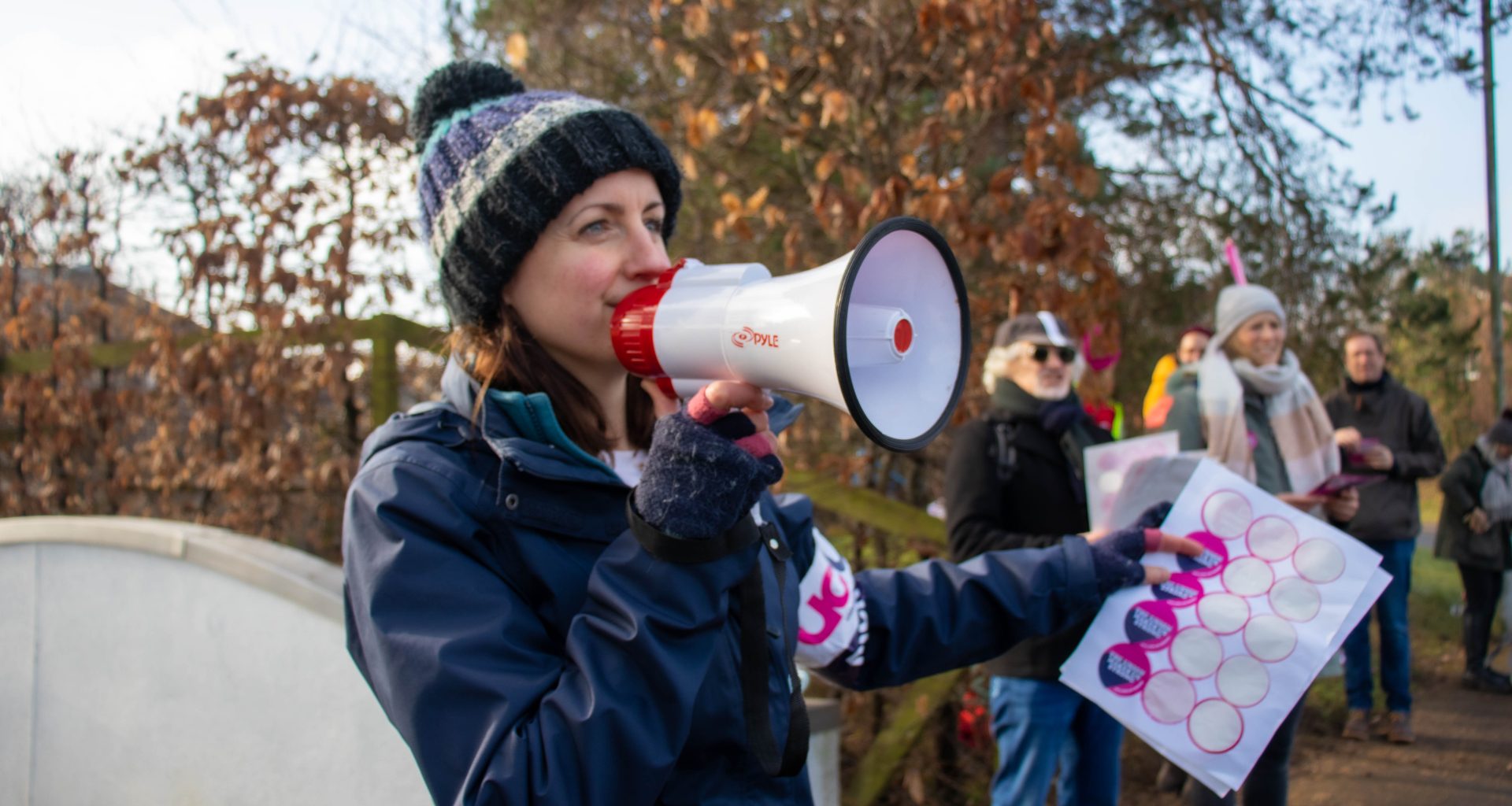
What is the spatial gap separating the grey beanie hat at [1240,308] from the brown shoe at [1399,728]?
6.94ft

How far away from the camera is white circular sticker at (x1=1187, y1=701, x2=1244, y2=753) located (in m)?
1.72

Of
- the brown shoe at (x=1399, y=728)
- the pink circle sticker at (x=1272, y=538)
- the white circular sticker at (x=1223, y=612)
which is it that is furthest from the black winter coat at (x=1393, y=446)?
the white circular sticker at (x=1223, y=612)

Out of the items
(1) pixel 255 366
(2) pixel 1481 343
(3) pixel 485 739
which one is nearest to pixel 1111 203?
(1) pixel 255 366

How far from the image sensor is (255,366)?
4.18 m

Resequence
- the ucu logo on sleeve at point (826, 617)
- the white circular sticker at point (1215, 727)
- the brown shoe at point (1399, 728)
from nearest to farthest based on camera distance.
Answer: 1. the ucu logo on sleeve at point (826, 617)
2. the white circular sticker at point (1215, 727)
3. the brown shoe at point (1399, 728)

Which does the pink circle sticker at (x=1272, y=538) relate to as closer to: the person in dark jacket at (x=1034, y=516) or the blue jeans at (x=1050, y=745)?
the person in dark jacket at (x=1034, y=516)

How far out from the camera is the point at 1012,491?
288 cm

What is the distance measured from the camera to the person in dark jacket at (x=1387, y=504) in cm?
435

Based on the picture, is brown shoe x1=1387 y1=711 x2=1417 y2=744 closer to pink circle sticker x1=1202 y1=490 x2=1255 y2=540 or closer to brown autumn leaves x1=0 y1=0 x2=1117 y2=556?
brown autumn leaves x1=0 y1=0 x2=1117 y2=556

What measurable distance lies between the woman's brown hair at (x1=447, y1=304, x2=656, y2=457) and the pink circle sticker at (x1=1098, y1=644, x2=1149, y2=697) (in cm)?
102

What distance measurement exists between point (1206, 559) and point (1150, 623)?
17 centimetres

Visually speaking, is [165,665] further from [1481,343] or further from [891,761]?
[1481,343]

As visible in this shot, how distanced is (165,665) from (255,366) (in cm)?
169

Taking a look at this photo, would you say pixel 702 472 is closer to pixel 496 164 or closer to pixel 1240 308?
pixel 496 164
